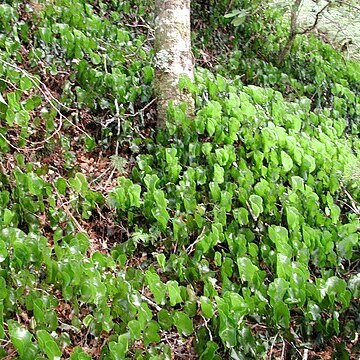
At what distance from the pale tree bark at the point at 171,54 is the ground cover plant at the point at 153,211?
5.7 inches

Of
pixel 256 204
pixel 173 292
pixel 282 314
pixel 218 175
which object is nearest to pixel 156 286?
pixel 173 292

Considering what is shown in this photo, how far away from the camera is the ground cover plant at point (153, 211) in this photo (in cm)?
265

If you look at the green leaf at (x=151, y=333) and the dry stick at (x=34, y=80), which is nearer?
the green leaf at (x=151, y=333)

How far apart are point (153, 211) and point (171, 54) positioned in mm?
1793

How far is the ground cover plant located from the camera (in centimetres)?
Result: 265

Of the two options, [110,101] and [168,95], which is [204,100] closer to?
[168,95]

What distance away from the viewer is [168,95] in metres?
4.54

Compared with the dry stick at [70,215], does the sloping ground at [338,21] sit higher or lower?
higher

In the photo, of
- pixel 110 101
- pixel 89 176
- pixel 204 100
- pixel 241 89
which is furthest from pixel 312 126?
pixel 89 176

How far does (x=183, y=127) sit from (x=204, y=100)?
52cm

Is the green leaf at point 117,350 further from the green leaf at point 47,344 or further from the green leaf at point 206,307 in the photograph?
the green leaf at point 206,307

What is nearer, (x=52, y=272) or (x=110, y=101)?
(x=52, y=272)

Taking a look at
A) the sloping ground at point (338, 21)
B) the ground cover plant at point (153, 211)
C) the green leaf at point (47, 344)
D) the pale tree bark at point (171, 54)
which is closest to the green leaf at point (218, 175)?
the ground cover plant at point (153, 211)

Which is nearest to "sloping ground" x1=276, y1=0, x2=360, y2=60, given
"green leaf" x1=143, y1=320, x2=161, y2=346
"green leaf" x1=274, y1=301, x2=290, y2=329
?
"green leaf" x1=274, y1=301, x2=290, y2=329
